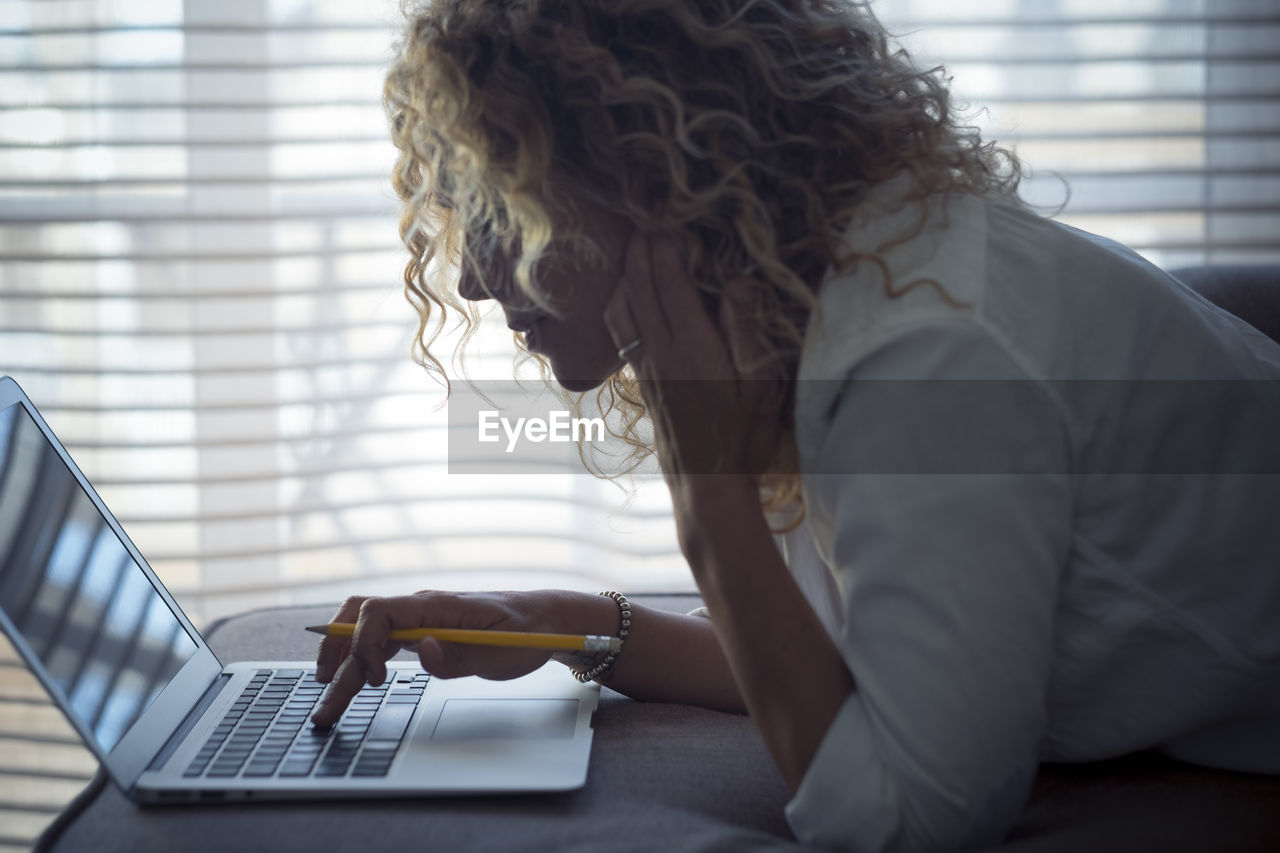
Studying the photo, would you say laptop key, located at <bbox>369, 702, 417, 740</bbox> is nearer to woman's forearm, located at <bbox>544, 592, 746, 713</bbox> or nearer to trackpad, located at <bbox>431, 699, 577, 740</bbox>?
trackpad, located at <bbox>431, 699, 577, 740</bbox>

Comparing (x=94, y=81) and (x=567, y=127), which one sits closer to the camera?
(x=567, y=127)

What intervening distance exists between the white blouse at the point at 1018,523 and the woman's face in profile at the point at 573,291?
0.19 meters

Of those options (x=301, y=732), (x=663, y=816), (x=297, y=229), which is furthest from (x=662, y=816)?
(x=297, y=229)

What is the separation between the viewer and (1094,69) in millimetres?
1711

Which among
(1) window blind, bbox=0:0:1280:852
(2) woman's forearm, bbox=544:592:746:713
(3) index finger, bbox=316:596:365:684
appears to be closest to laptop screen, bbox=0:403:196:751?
(3) index finger, bbox=316:596:365:684

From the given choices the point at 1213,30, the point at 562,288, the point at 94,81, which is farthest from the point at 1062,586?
the point at 94,81

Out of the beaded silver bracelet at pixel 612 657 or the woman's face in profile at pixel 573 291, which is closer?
the woman's face in profile at pixel 573 291

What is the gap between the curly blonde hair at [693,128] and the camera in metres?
0.71

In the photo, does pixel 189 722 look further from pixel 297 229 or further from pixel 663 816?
pixel 297 229

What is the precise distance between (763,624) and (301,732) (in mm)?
371

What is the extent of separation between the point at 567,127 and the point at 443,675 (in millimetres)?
446

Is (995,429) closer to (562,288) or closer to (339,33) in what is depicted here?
(562,288)

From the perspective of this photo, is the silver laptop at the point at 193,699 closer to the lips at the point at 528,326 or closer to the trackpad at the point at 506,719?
the trackpad at the point at 506,719

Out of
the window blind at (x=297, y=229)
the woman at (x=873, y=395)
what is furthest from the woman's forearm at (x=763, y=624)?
the window blind at (x=297, y=229)
